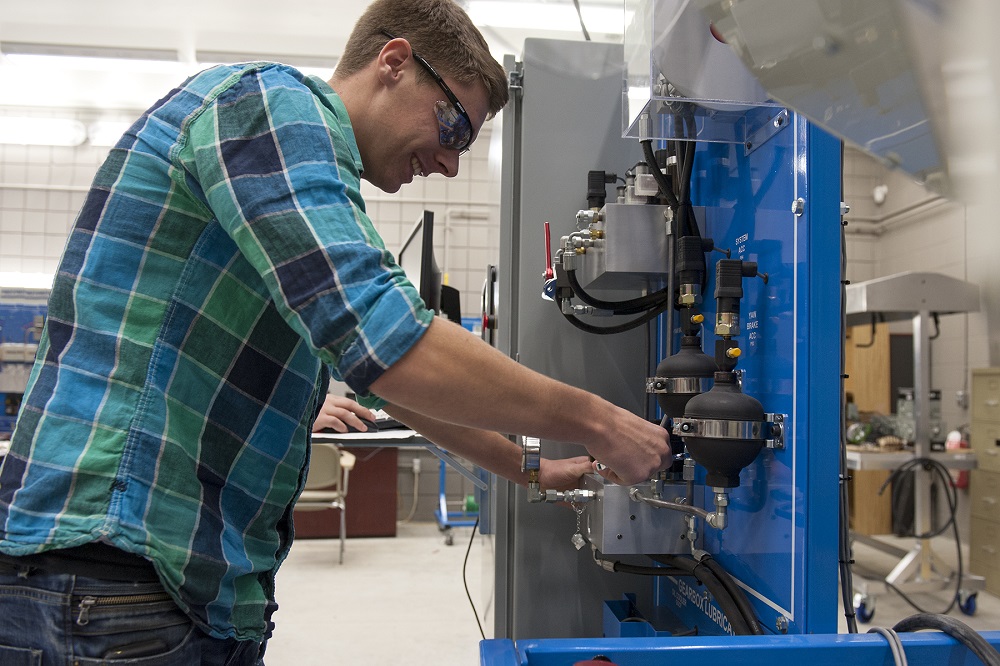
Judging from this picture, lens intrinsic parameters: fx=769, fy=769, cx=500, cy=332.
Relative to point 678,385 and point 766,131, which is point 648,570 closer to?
point 678,385

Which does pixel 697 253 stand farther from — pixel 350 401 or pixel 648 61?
pixel 350 401

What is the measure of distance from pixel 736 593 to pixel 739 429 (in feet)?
1.04

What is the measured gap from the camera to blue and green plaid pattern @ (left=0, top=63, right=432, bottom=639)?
680 mm

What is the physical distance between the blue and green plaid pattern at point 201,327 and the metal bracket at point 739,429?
1.85 feet

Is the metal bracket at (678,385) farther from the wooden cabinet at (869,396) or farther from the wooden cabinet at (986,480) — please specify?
the wooden cabinet at (869,396)

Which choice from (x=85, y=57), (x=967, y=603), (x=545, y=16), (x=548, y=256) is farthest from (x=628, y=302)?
(x=85, y=57)

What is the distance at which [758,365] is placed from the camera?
1.24 meters

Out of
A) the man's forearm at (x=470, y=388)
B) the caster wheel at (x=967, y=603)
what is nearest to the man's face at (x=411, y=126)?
the man's forearm at (x=470, y=388)

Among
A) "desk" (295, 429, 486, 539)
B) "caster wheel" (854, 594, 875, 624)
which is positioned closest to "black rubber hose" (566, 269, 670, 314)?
"caster wheel" (854, 594, 875, 624)

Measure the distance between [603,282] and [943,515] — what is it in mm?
5528

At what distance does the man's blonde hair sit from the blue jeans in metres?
0.65

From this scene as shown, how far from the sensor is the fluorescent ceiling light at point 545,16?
382 centimetres

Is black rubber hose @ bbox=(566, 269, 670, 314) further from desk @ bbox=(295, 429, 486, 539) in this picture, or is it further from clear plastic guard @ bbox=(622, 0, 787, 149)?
desk @ bbox=(295, 429, 486, 539)

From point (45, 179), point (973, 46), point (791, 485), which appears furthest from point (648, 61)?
point (45, 179)
